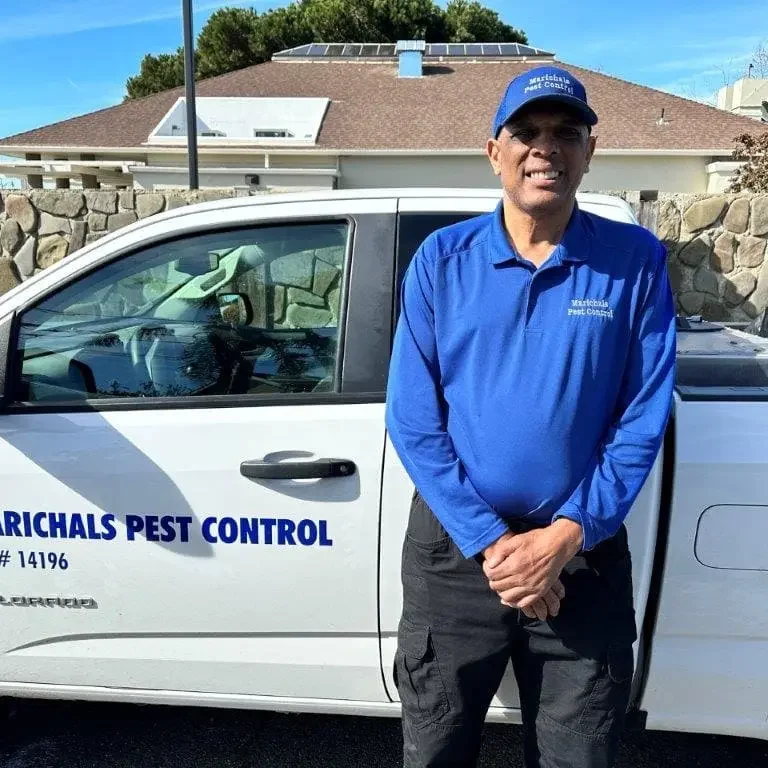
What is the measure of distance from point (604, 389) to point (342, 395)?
72 centimetres

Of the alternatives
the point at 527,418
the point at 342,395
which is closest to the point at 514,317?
the point at 527,418

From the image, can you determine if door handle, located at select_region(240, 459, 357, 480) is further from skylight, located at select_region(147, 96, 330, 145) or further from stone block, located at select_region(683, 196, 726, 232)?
skylight, located at select_region(147, 96, 330, 145)

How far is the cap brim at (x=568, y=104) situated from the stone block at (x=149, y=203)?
19.8 ft

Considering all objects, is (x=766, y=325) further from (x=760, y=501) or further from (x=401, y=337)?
(x=401, y=337)

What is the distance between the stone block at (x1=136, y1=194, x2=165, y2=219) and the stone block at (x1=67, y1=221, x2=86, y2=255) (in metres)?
0.58

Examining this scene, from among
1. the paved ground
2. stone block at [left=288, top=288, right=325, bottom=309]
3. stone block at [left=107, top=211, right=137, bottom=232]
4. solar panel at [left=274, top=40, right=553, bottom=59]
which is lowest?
the paved ground

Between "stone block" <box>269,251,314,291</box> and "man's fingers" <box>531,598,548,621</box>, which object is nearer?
"man's fingers" <box>531,598,548,621</box>

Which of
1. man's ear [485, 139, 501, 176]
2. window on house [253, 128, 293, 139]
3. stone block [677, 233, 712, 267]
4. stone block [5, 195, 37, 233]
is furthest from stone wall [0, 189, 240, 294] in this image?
window on house [253, 128, 293, 139]

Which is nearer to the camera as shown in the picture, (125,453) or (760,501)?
(760,501)

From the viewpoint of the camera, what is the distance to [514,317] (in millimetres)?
1490

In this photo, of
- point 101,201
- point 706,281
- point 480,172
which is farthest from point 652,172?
point 101,201

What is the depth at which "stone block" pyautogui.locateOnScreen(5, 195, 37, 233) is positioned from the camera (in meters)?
7.02

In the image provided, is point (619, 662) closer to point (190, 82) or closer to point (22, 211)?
point (22, 211)

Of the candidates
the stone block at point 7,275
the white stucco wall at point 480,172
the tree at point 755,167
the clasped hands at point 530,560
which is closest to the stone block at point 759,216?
the tree at point 755,167
